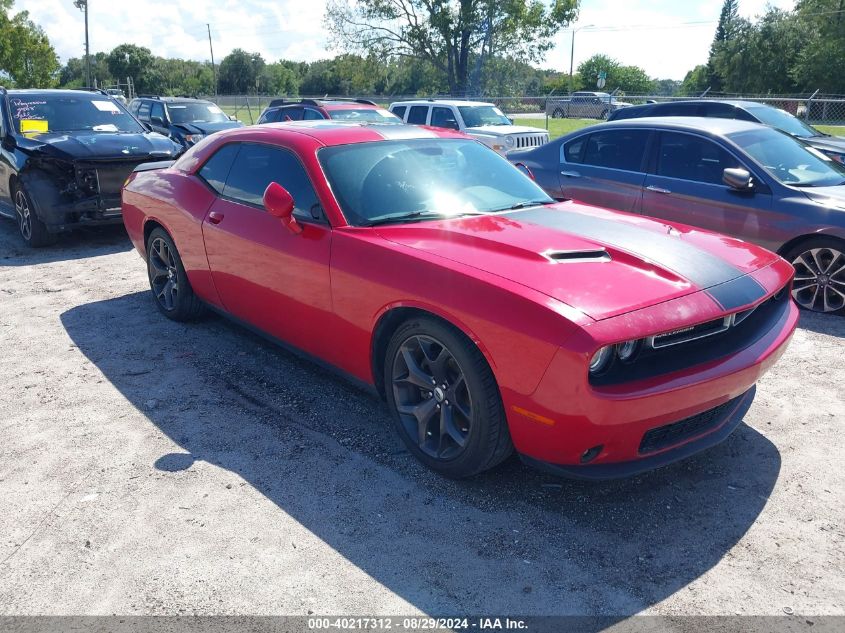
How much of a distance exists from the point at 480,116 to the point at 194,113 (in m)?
6.84

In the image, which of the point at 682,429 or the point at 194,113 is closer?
the point at 682,429

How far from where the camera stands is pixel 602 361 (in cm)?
276

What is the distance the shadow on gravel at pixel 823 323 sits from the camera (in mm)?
5453

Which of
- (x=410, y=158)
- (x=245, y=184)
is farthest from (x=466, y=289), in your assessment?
(x=245, y=184)

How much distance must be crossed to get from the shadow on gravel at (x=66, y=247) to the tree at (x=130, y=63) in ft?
280

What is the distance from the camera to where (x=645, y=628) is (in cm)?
242

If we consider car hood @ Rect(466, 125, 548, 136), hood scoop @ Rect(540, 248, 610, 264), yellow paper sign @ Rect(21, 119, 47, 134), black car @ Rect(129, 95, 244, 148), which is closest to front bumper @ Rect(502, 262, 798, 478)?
hood scoop @ Rect(540, 248, 610, 264)

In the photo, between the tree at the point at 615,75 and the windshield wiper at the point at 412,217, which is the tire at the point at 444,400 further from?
the tree at the point at 615,75

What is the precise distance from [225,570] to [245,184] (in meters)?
2.62

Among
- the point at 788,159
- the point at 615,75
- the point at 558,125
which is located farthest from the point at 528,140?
the point at 615,75

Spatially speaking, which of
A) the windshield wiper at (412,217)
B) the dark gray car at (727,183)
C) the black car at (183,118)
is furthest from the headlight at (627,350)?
the black car at (183,118)

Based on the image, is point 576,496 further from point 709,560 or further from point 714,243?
point 714,243

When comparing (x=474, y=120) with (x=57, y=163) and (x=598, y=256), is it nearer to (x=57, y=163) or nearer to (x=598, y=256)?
(x=57, y=163)

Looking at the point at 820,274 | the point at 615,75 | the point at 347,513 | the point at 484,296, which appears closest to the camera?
the point at 484,296
